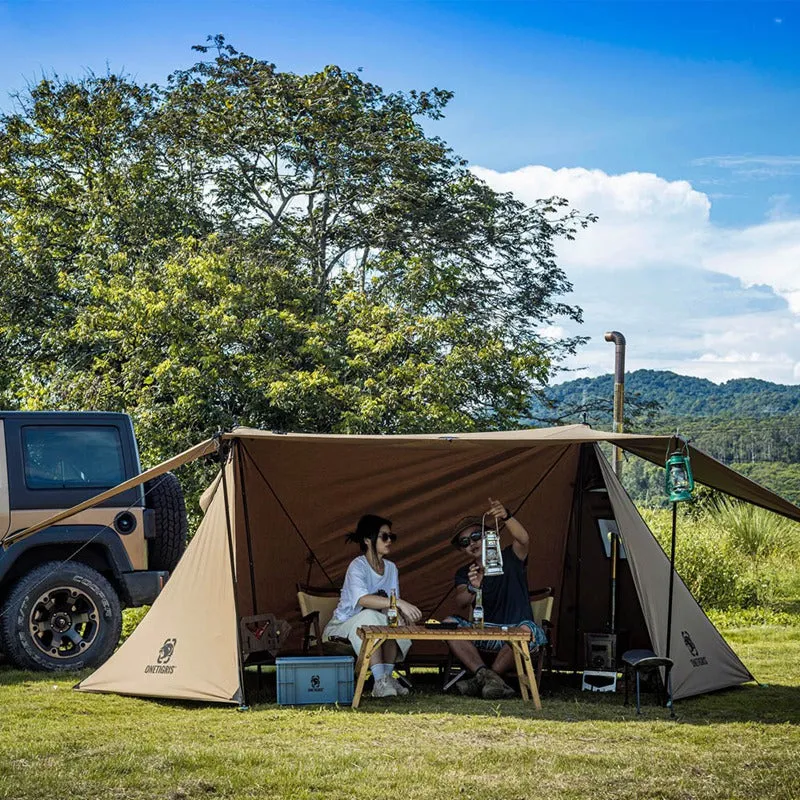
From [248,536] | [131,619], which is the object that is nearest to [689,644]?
[248,536]

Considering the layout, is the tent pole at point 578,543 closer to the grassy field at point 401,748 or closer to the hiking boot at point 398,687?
the grassy field at point 401,748

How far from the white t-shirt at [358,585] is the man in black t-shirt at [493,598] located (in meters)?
0.49

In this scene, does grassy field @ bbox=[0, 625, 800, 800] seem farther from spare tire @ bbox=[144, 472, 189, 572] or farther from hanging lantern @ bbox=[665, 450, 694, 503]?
spare tire @ bbox=[144, 472, 189, 572]

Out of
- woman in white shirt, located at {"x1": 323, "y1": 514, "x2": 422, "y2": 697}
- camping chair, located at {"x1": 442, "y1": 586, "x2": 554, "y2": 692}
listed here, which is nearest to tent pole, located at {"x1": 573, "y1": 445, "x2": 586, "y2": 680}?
camping chair, located at {"x1": 442, "y1": 586, "x2": 554, "y2": 692}

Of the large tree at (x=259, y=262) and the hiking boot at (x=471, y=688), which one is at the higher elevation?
the large tree at (x=259, y=262)

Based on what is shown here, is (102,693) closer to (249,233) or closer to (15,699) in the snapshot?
(15,699)

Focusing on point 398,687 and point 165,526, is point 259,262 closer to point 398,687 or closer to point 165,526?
point 165,526

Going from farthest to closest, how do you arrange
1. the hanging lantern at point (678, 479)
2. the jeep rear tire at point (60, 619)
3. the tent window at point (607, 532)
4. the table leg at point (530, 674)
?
the tent window at point (607, 532) → the jeep rear tire at point (60, 619) → the table leg at point (530, 674) → the hanging lantern at point (678, 479)

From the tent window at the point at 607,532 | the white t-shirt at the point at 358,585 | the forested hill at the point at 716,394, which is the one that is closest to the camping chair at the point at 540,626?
the tent window at the point at 607,532

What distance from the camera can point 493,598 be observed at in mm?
7957

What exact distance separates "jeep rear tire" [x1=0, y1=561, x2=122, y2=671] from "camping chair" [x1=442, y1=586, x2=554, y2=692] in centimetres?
226

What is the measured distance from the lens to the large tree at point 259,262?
15.1 meters

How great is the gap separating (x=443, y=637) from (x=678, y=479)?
5.16 feet

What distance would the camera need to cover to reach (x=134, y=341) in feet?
50.8
